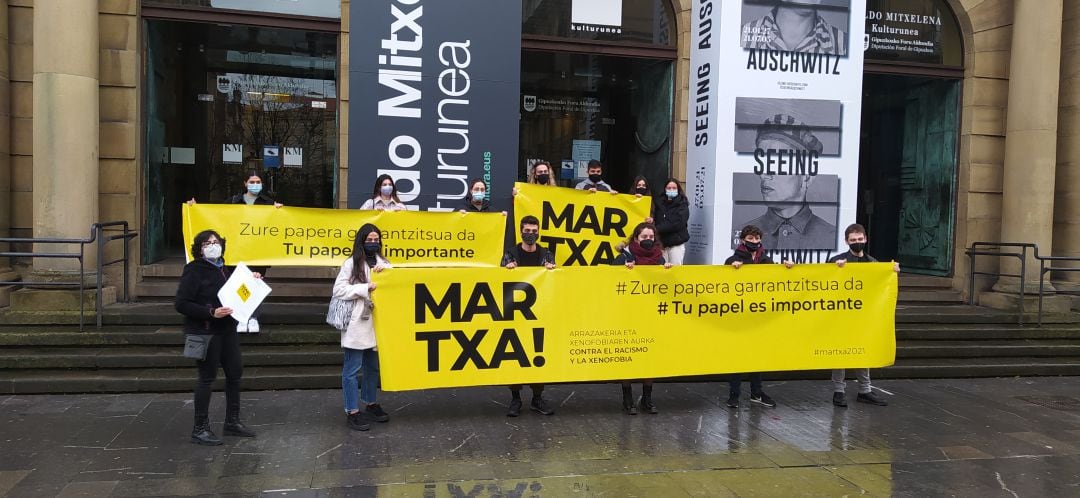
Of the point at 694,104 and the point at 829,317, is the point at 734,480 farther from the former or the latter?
the point at 694,104

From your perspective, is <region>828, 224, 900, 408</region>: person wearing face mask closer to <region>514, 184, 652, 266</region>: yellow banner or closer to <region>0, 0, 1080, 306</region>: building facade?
<region>514, 184, 652, 266</region>: yellow banner

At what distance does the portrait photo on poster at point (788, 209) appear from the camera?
9.84 metres

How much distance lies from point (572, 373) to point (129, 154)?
6.68m

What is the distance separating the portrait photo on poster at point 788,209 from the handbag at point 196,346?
634 centimetres

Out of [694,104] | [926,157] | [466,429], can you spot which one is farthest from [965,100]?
[466,429]

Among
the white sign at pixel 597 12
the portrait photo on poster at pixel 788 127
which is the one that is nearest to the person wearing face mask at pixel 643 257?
the portrait photo on poster at pixel 788 127

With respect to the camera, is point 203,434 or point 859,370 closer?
point 203,434

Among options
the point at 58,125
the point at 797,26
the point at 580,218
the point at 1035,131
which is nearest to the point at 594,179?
the point at 580,218

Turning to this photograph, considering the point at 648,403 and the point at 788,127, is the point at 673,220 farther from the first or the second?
the point at 648,403

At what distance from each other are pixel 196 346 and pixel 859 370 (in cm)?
631

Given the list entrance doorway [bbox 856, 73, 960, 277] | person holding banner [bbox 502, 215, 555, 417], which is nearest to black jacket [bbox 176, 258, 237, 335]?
person holding banner [bbox 502, 215, 555, 417]

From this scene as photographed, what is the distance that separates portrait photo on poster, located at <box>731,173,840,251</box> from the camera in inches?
388

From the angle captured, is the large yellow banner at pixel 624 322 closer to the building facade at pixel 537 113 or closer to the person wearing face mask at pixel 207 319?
the person wearing face mask at pixel 207 319

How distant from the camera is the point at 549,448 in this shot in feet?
20.6
